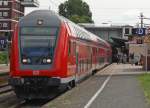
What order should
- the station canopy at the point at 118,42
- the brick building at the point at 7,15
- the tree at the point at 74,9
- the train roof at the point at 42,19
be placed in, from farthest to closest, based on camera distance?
the tree at the point at 74,9 < the brick building at the point at 7,15 < the station canopy at the point at 118,42 < the train roof at the point at 42,19

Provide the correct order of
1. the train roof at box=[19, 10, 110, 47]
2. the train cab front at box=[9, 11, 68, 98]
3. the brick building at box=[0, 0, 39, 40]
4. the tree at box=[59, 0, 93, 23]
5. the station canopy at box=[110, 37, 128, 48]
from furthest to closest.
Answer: the tree at box=[59, 0, 93, 23]
the brick building at box=[0, 0, 39, 40]
the station canopy at box=[110, 37, 128, 48]
the train roof at box=[19, 10, 110, 47]
the train cab front at box=[9, 11, 68, 98]

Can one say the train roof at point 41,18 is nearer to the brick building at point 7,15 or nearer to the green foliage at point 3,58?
the green foliage at point 3,58

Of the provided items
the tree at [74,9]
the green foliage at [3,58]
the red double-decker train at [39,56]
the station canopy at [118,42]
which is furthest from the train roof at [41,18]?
the tree at [74,9]

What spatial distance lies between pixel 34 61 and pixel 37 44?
0.67m

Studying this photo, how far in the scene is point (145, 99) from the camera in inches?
787

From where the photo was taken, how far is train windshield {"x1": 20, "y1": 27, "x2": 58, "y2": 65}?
2156cm

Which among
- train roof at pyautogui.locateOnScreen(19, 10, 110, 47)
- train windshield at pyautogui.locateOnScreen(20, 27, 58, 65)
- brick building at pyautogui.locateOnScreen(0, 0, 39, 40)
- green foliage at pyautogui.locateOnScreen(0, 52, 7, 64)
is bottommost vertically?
green foliage at pyautogui.locateOnScreen(0, 52, 7, 64)

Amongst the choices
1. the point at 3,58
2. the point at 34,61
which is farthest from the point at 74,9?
the point at 34,61

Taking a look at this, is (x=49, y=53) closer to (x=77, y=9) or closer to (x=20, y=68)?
(x=20, y=68)

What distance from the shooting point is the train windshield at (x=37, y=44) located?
849 inches

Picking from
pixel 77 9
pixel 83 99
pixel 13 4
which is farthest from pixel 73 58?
pixel 77 9

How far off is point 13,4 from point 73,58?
116 meters

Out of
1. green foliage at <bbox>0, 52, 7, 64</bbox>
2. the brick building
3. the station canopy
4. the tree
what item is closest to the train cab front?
green foliage at <bbox>0, 52, 7, 64</bbox>

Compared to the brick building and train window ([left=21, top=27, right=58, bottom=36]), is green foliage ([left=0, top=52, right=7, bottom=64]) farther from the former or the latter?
train window ([left=21, top=27, right=58, bottom=36])
